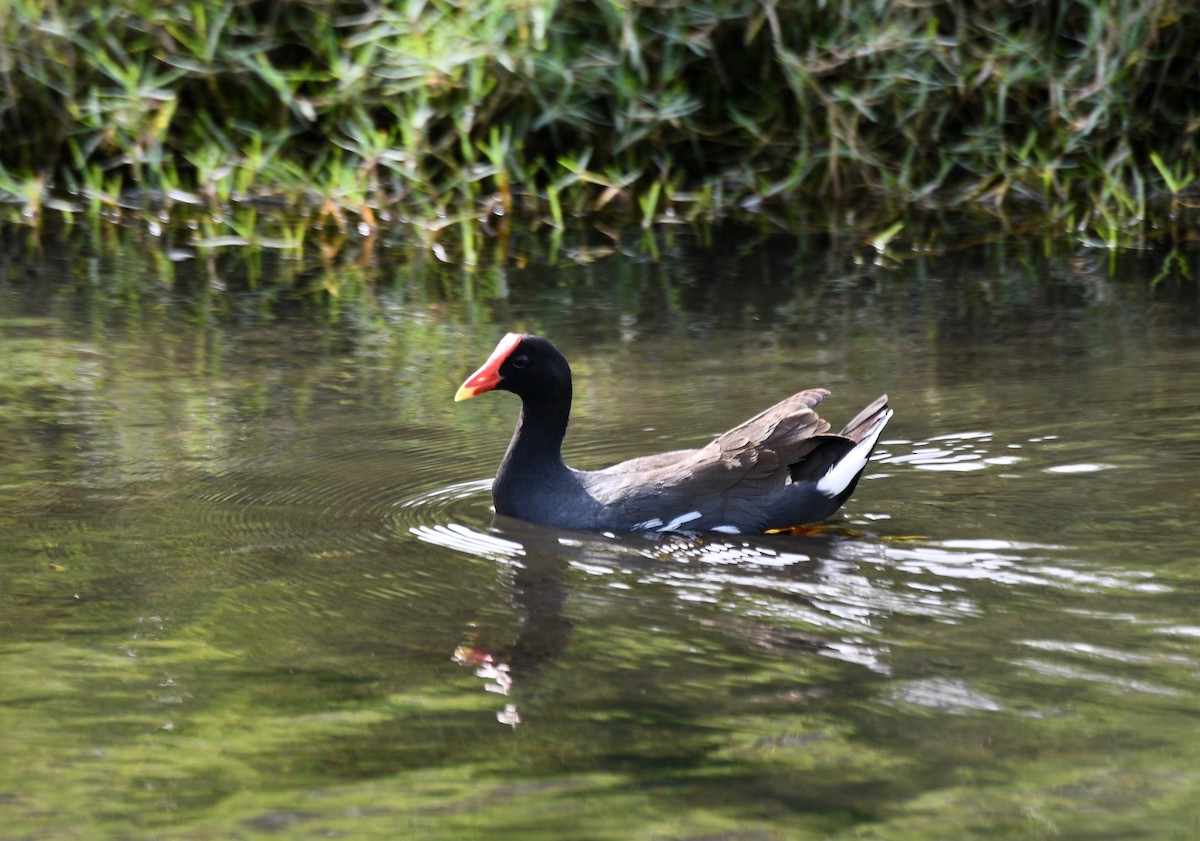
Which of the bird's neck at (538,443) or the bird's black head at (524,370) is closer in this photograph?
the bird's neck at (538,443)

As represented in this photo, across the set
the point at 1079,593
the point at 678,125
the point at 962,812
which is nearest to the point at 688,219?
the point at 678,125

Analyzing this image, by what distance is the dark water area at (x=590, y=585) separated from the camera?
10.6ft

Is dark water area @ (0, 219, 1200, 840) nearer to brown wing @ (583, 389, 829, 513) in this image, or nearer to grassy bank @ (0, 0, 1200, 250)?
brown wing @ (583, 389, 829, 513)

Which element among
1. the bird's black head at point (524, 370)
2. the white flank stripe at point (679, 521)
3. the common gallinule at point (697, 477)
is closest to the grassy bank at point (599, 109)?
the bird's black head at point (524, 370)

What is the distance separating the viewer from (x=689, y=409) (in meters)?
6.31

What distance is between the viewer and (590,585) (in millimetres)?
4566

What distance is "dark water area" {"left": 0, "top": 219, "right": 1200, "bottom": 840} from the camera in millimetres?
3217

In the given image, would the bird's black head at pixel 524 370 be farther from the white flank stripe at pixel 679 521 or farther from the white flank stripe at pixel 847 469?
the white flank stripe at pixel 847 469

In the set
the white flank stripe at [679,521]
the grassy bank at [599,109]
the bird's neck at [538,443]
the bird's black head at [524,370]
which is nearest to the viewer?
the white flank stripe at [679,521]

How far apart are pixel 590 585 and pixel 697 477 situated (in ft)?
2.24

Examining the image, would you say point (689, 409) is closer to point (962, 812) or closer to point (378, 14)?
point (962, 812)

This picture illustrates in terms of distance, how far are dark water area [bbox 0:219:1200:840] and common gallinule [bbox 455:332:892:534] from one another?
0.09 m

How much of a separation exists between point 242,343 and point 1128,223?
202 inches

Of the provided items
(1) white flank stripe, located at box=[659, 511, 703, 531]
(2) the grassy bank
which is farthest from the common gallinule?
(2) the grassy bank
